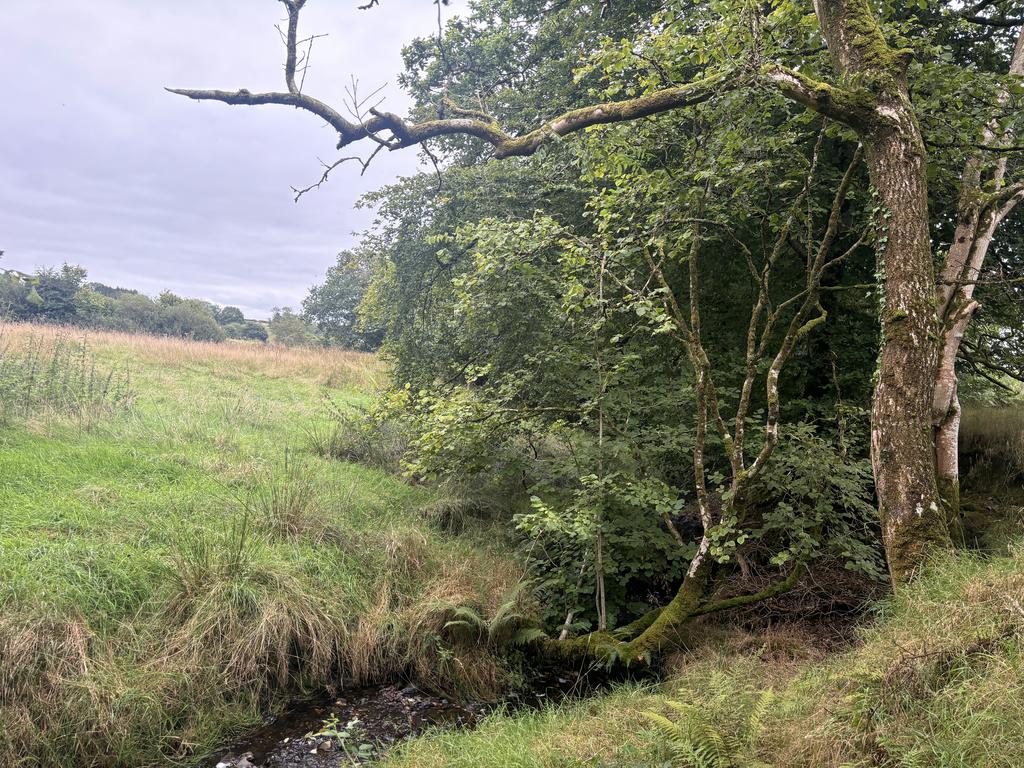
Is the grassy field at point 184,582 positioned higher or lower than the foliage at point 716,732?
lower

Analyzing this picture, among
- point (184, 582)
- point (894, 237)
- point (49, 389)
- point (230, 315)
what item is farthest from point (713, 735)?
point (230, 315)

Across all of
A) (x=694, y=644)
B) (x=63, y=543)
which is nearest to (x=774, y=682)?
(x=694, y=644)

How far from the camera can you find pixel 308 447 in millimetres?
9906

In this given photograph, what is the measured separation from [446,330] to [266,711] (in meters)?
6.27

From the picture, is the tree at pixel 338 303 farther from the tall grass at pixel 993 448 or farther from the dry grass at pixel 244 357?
the tall grass at pixel 993 448

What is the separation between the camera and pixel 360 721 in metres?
4.68

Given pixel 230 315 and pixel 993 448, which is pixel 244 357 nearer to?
pixel 993 448

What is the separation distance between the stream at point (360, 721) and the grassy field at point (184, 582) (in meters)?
0.19

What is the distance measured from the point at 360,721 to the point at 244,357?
1631 centimetres

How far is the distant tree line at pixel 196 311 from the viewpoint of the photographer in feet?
99.8

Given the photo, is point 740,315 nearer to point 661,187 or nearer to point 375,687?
point 661,187

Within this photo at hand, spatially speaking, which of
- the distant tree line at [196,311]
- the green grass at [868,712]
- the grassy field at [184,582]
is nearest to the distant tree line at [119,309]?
the distant tree line at [196,311]

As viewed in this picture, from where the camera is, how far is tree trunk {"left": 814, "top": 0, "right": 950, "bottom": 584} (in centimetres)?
377

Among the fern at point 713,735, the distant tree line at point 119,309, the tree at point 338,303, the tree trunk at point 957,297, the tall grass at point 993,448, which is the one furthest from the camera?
the tree at point 338,303
